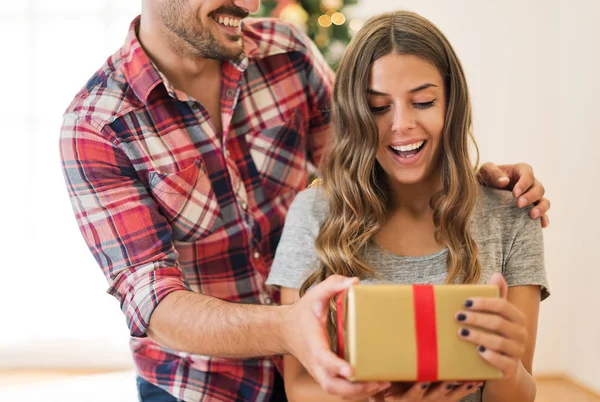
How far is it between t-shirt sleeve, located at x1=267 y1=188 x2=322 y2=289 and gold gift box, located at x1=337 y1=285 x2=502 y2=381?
1.86ft

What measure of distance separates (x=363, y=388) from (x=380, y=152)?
0.66m

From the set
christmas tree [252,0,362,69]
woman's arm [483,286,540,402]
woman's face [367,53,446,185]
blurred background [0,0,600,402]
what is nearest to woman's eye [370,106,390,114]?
woman's face [367,53,446,185]

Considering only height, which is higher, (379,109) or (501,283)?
(379,109)

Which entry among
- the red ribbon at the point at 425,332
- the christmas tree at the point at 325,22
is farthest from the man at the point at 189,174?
the christmas tree at the point at 325,22

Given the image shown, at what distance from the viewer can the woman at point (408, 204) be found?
151cm

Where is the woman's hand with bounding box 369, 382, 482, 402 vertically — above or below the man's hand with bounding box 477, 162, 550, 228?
below

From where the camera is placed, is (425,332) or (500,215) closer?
(425,332)

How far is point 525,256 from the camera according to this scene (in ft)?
5.02

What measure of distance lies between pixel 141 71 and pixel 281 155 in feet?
1.42

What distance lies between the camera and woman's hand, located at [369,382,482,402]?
1095 mm

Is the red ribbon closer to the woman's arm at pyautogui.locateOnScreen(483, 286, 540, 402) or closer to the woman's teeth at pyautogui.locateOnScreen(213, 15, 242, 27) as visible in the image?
the woman's arm at pyautogui.locateOnScreen(483, 286, 540, 402)

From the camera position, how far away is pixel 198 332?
1486 mm

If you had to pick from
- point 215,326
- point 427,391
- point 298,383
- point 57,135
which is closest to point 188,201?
point 215,326

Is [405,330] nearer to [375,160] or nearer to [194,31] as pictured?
[375,160]
